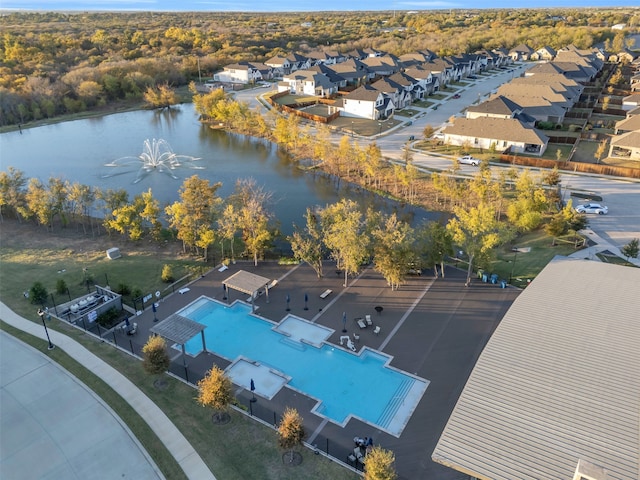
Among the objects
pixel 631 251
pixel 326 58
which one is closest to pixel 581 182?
pixel 631 251

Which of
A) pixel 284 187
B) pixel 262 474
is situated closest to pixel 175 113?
pixel 284 187

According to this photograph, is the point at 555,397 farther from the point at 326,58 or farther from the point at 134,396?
the point at 326,58

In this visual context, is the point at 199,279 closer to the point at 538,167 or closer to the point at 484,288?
the point at 484,288

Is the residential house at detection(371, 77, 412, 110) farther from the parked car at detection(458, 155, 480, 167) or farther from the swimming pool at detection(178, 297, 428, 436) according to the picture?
the swimming pool at detection(178, 297, 428, 436)

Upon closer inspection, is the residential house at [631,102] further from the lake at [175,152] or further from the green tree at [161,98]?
the green tree at [161,98]

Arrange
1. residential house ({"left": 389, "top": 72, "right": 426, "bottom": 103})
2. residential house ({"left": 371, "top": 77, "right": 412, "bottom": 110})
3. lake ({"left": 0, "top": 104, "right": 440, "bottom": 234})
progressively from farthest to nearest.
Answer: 1. residential house ({"left": 389, "top": 72, "right": 426, "bottom": 103})
2. residential house ({"left": 371, "top": 77, "right": 412, "bottom": 110})
3. lake ({"left": 0, "top": 104, "right": 440, "bottom": 234})

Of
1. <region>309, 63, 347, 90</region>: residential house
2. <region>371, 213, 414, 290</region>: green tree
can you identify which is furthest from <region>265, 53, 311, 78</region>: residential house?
<region>371, 213, 414, 290</region>: green tree

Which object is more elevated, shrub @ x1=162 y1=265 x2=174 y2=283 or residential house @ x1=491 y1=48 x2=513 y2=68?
residential house @ x1=491 y1=48 x2=513 y2=68

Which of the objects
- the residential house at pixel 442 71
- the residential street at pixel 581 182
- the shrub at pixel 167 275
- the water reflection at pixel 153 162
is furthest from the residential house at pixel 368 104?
the shrub at pixel 167 275
